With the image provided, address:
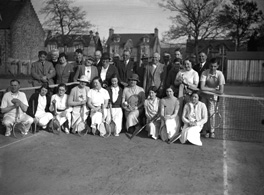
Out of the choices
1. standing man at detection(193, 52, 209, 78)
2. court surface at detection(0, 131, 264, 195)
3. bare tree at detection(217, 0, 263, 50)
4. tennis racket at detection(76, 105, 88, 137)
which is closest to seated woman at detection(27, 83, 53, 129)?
court surface at detection(0, 131, 264, 195)

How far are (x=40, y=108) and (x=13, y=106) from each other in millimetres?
724

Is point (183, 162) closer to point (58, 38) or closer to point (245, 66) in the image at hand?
point (58, 38)

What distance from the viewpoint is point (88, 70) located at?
22.0ft

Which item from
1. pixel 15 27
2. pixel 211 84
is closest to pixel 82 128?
pixel 15 27

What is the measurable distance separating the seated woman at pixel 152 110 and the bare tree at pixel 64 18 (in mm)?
3010

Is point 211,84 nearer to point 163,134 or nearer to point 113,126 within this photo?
point 163,134

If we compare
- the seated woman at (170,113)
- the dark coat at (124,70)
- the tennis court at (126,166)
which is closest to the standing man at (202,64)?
the seated woman at (170,113)

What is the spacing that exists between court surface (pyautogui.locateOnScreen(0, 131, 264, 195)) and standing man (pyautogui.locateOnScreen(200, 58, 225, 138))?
2.35ft

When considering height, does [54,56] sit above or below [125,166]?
above

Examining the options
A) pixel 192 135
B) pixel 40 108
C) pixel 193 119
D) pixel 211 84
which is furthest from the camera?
pixel 40 108

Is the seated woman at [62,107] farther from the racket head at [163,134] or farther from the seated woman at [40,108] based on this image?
the racket head at [163,134]

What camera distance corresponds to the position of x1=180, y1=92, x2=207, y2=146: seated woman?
18.3ft

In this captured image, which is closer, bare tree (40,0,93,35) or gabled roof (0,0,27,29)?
gabled roof (0,0,27,29)

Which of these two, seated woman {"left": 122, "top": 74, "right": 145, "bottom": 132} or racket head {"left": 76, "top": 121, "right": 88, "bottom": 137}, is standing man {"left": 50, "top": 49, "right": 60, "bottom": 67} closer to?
racket head {"left": 76, "top": 121, "right": 88, "bottom": 137}
